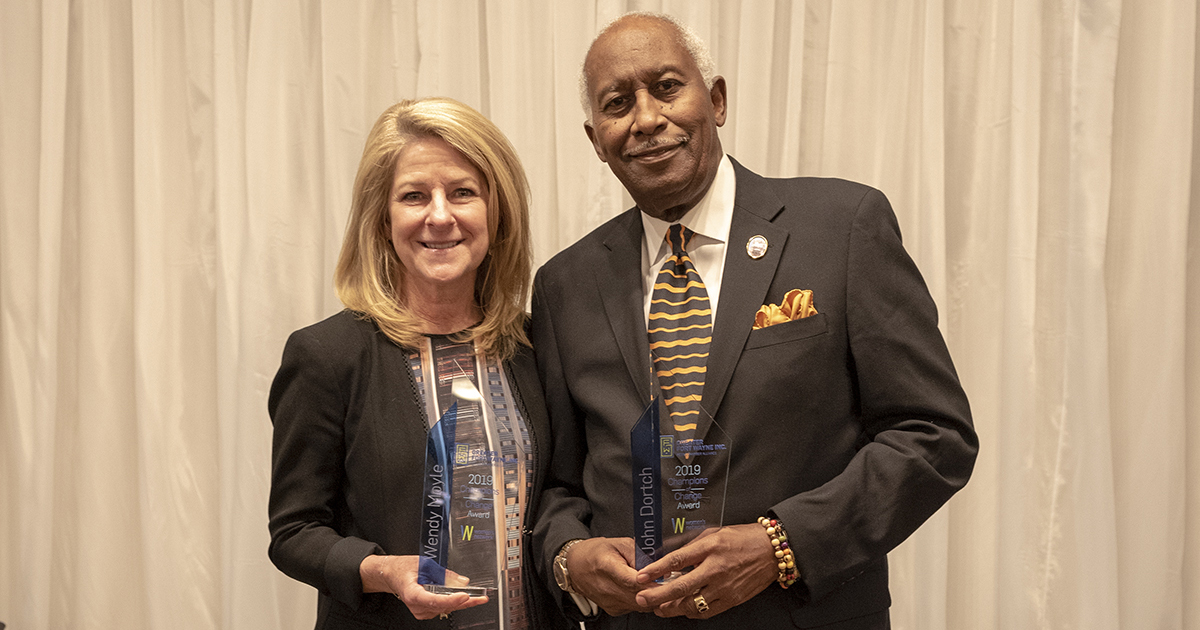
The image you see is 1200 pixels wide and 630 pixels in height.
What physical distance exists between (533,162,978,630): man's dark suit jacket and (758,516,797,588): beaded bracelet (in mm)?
15

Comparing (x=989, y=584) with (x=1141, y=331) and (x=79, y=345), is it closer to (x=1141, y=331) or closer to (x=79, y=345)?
(x=1141, y=331)

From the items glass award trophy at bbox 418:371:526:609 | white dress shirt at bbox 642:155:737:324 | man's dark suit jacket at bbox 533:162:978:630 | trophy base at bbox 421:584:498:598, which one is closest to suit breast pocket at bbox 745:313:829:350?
man's dark suit jacket at bbox 533:162:978:630

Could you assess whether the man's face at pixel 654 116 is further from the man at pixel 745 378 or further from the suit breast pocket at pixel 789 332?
the suit breast pocket at pixel 789 332

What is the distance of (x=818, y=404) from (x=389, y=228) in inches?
33.1

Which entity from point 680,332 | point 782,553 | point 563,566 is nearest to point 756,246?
point 680,332

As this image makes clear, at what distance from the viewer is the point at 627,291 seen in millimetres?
1657

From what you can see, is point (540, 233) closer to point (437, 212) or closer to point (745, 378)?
point (437, 212)

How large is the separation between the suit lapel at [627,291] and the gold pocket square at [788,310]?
0.19m

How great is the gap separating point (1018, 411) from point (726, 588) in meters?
1.22

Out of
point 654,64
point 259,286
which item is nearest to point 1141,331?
point 654,64

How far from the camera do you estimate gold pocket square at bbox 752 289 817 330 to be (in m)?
1.51

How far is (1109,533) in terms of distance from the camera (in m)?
2.24

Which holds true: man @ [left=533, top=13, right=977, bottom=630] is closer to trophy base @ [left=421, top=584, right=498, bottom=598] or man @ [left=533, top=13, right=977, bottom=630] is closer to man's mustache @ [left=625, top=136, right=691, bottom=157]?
man's mustache @ [left=625, top=136, right=691, bottom=157]

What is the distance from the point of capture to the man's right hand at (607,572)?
142 cm
